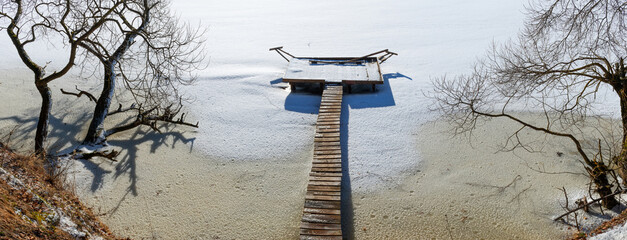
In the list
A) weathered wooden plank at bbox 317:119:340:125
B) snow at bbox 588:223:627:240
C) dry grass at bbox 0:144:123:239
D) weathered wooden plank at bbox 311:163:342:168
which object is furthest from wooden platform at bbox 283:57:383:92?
snow at bbox 588:223:627:240

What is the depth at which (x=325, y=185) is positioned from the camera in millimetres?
9086

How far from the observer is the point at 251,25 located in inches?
1000

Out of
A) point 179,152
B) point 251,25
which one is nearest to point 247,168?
point 179,152

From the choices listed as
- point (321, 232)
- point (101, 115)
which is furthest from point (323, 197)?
point (101, 115)

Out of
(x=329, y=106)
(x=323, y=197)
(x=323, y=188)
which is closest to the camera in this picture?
(x=323, y=197)

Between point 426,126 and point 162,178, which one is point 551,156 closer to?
point 426,126

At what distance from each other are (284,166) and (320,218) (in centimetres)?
250

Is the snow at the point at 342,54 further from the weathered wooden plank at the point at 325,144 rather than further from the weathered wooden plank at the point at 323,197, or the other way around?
the weathered wooden plank at the point at 323,197

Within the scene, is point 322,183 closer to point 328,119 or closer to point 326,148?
point 326,148

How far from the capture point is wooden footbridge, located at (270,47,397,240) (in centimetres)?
802

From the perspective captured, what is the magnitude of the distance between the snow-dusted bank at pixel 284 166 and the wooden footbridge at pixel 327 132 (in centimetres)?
37

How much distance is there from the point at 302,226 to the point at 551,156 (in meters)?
7.24

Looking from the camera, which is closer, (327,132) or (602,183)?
Result: (602,183)

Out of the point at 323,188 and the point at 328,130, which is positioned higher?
the point at 328,130
